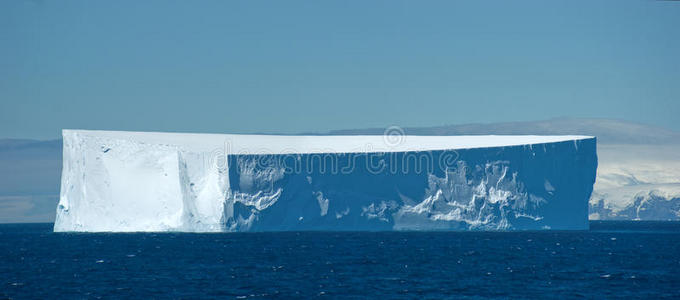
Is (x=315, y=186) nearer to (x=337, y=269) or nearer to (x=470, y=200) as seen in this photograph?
(x=470, y=200)

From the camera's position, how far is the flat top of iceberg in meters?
37.8

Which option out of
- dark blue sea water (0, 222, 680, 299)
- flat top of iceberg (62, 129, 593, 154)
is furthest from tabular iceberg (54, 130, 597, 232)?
dark blue sea water (0, 222, 680, 299)

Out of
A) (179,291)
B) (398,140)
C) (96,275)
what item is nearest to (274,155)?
(398,140)

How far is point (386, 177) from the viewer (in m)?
36.8

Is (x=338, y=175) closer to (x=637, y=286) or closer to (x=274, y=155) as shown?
(x=274, y=155)

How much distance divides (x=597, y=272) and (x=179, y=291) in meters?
11.2

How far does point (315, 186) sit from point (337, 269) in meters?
10.1

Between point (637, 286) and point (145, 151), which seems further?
point (145, 151)

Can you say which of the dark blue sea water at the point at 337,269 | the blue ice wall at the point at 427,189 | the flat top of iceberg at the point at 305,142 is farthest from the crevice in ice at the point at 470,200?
the flat top of iceberg at the point at 305,142

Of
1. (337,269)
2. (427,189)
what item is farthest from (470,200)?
(337,269)

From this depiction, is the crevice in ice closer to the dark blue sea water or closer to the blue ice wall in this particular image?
the blue ice wall

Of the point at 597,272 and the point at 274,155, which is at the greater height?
the point at 274,155

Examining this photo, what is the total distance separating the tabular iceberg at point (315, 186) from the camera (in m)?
35.3

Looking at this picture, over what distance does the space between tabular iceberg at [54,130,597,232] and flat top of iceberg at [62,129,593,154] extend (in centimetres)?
22
